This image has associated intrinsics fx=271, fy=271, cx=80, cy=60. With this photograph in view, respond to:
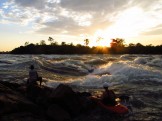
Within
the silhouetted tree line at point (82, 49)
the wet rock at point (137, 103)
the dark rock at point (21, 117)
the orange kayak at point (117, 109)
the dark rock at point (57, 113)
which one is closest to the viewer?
the dark rock at point (21, 117)

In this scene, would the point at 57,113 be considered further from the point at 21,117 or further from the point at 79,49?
the point at 79,49

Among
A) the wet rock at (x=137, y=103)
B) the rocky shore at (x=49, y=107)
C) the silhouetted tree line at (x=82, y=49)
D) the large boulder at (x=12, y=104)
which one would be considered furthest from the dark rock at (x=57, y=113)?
the silhouetted tree line at (x=82, y=49)

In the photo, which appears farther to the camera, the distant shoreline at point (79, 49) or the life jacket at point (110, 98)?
the distant shoreline at point (79, 49)

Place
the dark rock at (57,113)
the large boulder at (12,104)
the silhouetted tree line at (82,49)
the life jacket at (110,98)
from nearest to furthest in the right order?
the large boulder at (12,104) < the dark rock at (57,113) < the life jacket at (110,98) < the silhouetted tree line at (82,49)

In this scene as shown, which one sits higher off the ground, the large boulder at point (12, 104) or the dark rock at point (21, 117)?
the large boulder at point (12, 104)

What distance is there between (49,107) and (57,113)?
1.85 ft

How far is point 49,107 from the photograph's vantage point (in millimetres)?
12438

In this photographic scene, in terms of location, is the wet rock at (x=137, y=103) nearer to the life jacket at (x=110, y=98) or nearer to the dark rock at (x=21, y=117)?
the life jacket at (x=110, y=98)

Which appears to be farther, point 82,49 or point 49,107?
point 82,49

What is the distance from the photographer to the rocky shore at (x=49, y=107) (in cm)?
1115

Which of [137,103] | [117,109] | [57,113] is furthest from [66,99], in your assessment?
[137,103]

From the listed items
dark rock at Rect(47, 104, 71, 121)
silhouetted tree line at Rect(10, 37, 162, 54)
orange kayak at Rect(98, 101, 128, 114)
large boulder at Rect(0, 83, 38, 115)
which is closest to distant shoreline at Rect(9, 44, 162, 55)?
silhouetted tree line at Rect(10, 37, 162, 54)

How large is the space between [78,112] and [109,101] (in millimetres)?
1774

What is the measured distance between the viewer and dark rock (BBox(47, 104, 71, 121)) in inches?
470
